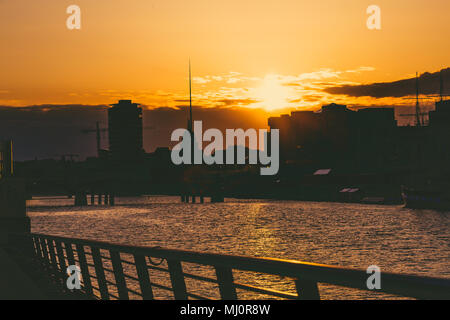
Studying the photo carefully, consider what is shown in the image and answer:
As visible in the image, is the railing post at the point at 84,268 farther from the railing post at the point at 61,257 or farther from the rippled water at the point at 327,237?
the rippled water at the point at 327,237

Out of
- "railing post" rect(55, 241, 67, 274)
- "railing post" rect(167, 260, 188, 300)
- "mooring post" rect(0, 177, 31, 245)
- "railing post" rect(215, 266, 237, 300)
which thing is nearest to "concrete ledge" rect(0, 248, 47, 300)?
"railing post" rect(55, 241, 67, 274)

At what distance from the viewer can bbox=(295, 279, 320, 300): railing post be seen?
164 inches

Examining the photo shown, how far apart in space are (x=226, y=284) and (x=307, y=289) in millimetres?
1256

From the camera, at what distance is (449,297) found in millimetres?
3146

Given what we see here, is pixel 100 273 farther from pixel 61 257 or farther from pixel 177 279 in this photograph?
pixel 177 279

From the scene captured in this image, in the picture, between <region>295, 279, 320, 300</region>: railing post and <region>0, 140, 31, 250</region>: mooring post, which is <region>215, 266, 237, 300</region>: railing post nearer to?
<region>295, 279, 320, 300</region>: railing post

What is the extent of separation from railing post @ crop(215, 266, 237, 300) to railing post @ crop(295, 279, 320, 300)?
1101 mm

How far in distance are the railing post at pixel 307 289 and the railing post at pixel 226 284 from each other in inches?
43.3

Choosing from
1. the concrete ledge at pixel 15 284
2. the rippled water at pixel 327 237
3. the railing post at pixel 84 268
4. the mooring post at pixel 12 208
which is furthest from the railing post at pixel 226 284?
the rippled water at pixel 327 237

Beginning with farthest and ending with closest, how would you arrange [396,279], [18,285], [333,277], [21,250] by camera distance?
[21,250]
[18,285]
[333,277]
[396,279]

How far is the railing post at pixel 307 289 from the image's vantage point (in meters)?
4.17
